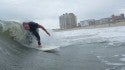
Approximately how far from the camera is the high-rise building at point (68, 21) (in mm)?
136750

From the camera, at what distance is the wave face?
514 inches

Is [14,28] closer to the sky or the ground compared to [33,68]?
closer to the sky

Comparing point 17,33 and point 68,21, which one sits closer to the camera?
point 17,33

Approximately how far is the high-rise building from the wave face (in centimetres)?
12046

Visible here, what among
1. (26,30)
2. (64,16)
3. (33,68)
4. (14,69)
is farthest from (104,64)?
(64,16)

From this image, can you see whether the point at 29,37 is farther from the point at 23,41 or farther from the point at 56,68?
the point at 56,68

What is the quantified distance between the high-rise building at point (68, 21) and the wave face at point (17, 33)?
12046cm

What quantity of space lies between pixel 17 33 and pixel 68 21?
12328 cm

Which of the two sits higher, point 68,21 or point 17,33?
point 17,33

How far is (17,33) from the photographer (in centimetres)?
1372

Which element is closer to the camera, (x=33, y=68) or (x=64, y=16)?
(x=33, y=68)

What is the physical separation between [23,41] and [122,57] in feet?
17.8

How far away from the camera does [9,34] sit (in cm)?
1309

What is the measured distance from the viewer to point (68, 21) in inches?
5384
